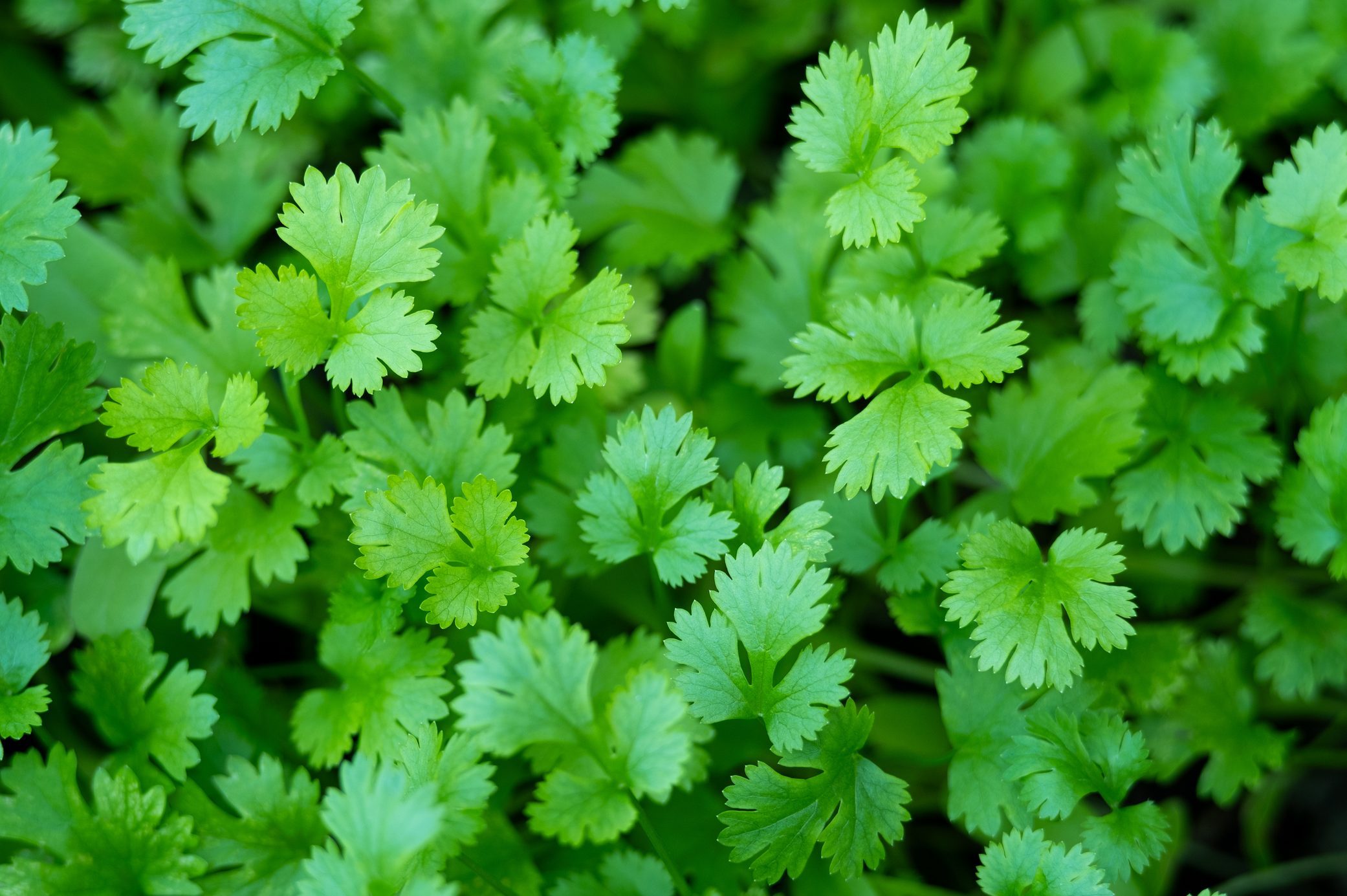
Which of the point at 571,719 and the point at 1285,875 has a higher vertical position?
the point at 1285,875

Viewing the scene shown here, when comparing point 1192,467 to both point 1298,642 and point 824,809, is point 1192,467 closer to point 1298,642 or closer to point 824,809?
point 1298,642

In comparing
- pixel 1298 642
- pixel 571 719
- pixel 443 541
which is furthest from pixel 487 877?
pixel 1298 642

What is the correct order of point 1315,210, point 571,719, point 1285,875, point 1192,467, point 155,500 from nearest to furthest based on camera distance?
1. point 571,719
2. point 155,500
3. point 1315,210
4. point 1192,467
5. point 1285,875

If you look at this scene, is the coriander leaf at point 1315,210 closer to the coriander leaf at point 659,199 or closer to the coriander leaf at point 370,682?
Result: the coriander leaf at point 659,199

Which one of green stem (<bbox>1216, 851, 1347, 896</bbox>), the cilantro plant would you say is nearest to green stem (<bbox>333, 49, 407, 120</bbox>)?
the cilantro plant

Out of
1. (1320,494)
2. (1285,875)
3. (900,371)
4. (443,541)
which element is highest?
(1320,494)

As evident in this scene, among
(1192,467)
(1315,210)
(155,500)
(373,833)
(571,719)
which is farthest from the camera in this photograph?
(1192,467)

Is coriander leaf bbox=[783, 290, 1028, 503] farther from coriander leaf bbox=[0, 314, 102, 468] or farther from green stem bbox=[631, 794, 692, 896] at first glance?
coriander leaf bbox=[0, 314, 102, 468]
